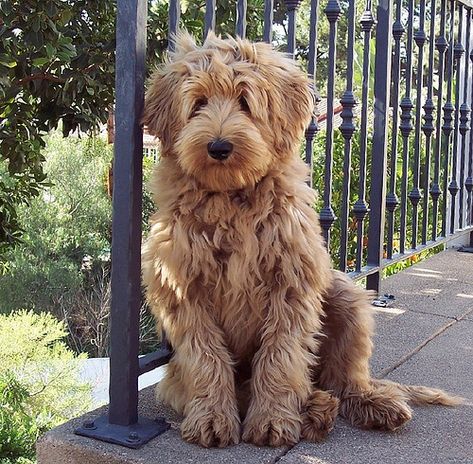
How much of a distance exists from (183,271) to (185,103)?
17.5 inches

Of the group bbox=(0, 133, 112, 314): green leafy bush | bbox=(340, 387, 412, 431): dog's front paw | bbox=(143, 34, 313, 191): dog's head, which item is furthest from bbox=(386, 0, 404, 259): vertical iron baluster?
bbox=(0, 133, 112, 314): green leafy bush

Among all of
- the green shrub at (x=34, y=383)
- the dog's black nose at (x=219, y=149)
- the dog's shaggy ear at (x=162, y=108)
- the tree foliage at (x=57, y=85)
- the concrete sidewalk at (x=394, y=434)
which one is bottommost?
the green shrub at (x=34, y=383)

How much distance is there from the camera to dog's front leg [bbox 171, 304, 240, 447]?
2.04m

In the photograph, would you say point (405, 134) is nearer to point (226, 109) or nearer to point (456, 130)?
point (456, 130)

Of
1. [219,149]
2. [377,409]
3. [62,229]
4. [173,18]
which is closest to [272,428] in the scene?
[377,409]

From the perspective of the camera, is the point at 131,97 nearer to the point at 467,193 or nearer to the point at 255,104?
the point at 255,104

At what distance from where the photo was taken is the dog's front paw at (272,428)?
2047 mm

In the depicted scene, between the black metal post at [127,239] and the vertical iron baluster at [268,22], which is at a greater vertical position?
the vertical iron baluster at [268,22]

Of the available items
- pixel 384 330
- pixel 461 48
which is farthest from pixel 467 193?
pixel 384 330

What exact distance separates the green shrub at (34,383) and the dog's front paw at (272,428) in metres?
3.60

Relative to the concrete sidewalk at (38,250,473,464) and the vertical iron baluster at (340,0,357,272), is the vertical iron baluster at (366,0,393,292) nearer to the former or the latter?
the vertical iron baluster at (340,0,357,272)

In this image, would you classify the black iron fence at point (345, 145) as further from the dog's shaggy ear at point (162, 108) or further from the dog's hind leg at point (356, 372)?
the dog's hind leg at point (356, 372)

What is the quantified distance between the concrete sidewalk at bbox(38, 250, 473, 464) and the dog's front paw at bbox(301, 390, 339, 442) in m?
0.03

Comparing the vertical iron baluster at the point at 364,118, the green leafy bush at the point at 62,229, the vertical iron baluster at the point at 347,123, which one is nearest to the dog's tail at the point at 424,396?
the vertical iron baluster at the point at 347,123
